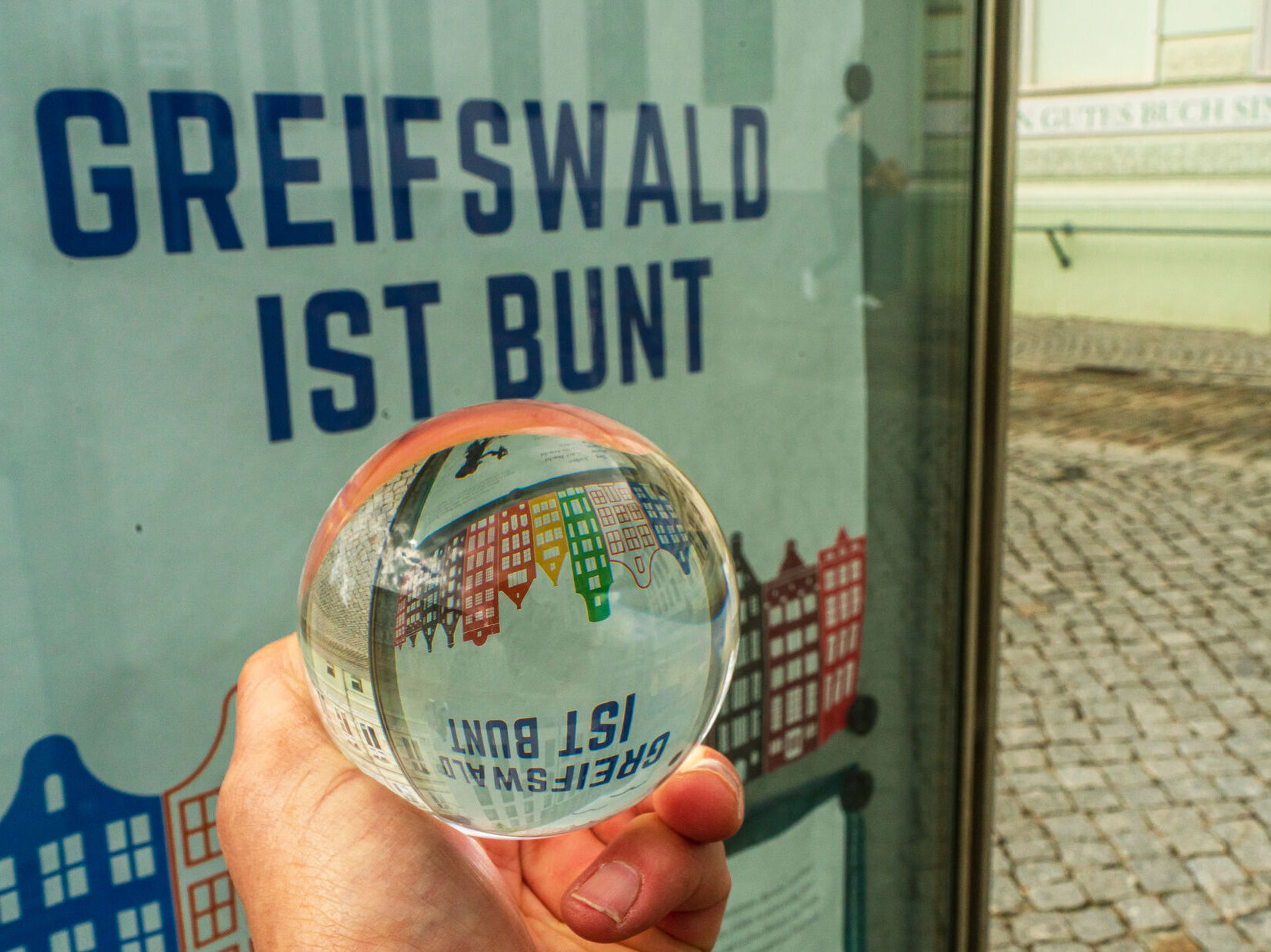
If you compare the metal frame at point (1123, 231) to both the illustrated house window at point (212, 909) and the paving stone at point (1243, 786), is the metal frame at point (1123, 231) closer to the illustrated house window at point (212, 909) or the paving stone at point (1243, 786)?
the paving stone at point (1243, 786)

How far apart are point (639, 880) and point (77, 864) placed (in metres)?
0.86

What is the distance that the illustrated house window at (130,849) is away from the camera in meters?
1.58

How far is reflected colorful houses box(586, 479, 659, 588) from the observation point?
0.87 meters

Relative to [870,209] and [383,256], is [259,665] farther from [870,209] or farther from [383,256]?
[870,209]

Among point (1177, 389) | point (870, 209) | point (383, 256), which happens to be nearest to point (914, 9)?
point (870, 209)

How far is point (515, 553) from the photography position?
0.85 metres

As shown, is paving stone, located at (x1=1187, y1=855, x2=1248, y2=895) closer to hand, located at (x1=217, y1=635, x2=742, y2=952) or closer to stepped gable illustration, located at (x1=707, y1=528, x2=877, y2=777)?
stepped gable illustration, located at (x1=707, y1=528, x2=877, y2=777)

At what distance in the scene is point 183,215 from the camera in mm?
1521

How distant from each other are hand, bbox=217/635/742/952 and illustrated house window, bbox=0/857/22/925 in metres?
0.46

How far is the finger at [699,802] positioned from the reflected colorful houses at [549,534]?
374 mm

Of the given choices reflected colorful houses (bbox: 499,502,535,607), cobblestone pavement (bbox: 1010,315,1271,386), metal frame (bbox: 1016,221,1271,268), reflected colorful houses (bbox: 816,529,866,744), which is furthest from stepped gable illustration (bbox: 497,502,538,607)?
metal frame (bbox: 1016,221,1271,268)

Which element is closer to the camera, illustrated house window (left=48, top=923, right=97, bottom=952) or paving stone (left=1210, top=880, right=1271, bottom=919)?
illustrated house window (left=48, top=923, right=97, bottom=952)

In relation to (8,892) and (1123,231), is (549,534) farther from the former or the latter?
(1123,231)

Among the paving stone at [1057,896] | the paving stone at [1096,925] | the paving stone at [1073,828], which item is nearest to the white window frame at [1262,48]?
the paving stone at [1073,828]
